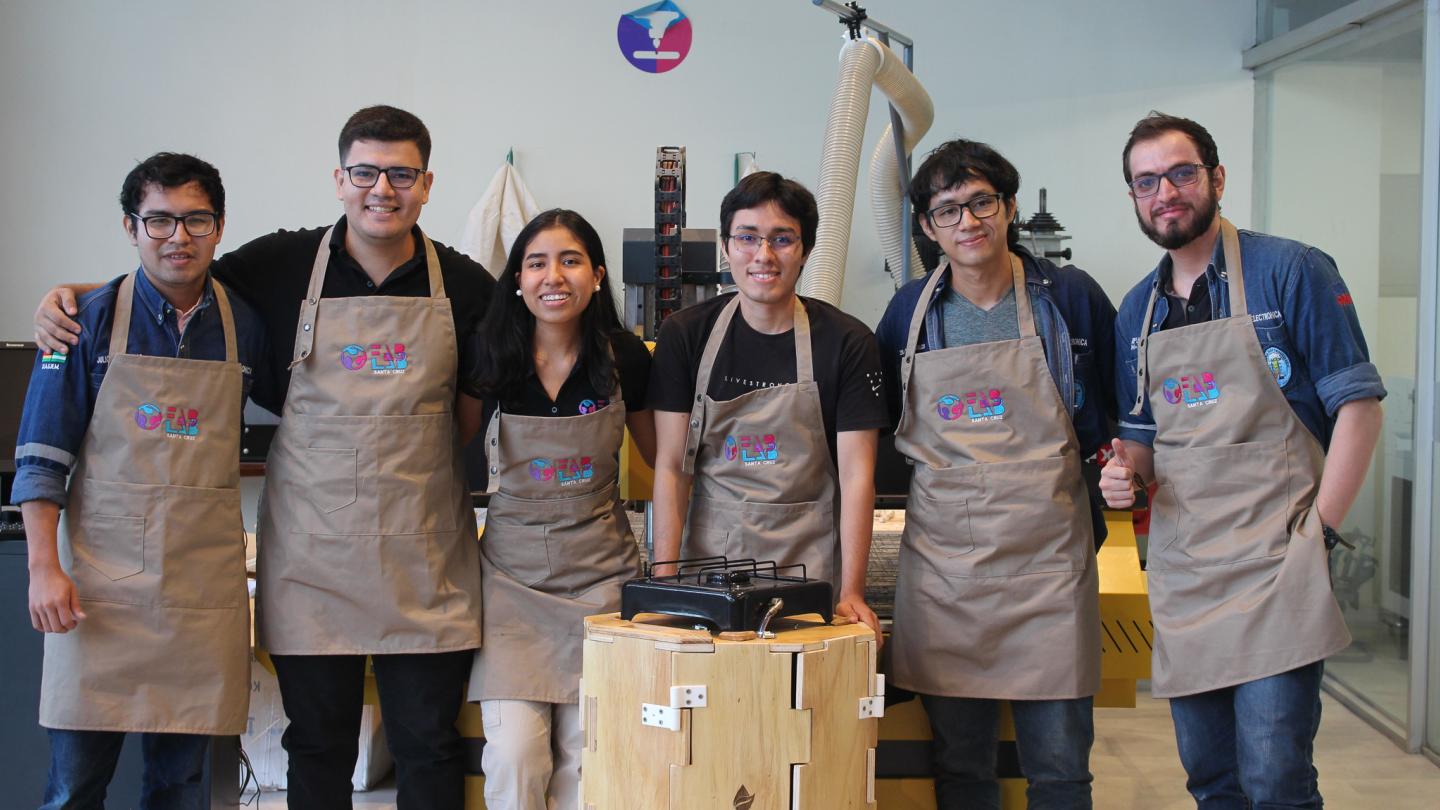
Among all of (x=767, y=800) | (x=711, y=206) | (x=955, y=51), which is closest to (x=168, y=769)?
(x=767, y=800)

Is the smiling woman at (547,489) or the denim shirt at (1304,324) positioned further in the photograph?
the smiling woman at (547,489)

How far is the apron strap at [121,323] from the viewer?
2020 millimetres

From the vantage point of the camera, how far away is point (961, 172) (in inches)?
82.4

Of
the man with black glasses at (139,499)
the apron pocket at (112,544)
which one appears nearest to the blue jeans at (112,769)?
the man with black glasses at (139,499)

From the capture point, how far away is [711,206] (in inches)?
182

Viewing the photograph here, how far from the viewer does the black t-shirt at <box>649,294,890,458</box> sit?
212 cm

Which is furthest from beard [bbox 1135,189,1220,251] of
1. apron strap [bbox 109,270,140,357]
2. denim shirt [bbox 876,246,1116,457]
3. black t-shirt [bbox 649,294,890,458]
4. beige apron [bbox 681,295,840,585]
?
apron strap [bbox 109,270,140,357]

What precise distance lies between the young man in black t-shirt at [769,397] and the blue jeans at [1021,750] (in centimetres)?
33

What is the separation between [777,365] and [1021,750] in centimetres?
82

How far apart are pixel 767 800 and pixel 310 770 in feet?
3.04

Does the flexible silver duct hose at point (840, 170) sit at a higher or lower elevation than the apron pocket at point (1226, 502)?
higher

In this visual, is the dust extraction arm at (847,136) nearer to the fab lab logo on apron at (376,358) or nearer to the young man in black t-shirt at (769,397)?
the young man in black t-shirt at (769,397)

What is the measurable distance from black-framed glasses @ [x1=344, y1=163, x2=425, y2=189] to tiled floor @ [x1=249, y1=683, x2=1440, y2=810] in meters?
1.85

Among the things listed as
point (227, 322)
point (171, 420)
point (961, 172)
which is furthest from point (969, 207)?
point (171, 420)
